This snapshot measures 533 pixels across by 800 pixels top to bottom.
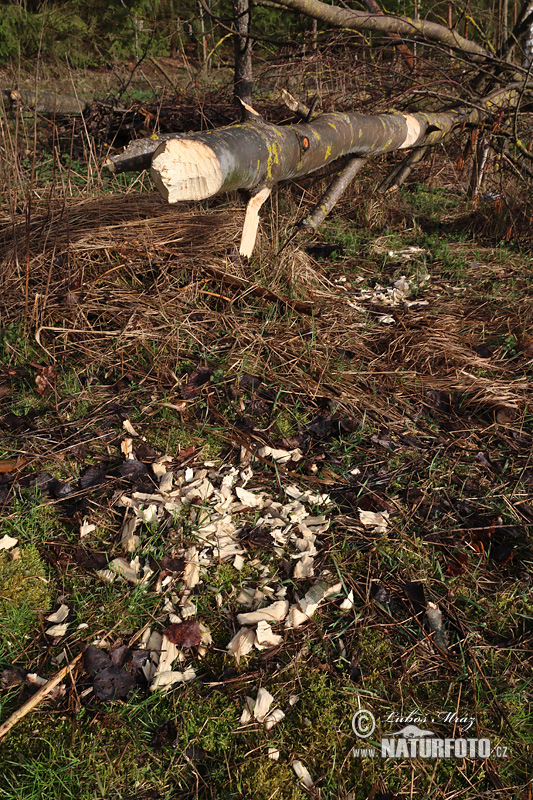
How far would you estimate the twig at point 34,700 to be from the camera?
155 centimetres

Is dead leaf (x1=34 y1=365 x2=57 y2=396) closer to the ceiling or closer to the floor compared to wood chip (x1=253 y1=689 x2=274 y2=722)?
closer to the ceiling

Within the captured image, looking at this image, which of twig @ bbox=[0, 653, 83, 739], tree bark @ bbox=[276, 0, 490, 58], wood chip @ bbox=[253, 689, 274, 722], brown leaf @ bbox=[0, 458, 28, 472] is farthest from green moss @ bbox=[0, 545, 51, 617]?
tree bark @ bbox=[276, 0, 490, 58]

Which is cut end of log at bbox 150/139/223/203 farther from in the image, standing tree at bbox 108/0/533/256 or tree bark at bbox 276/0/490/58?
tree bark at bbox 276/0/490/58

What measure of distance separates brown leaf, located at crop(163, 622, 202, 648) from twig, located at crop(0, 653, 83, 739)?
1.00 feet

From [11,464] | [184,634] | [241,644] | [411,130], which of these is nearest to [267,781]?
[241,644]

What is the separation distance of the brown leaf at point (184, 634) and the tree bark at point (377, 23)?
331 centimetres

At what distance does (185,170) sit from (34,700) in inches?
74.2

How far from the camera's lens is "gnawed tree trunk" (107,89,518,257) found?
2.12 meters

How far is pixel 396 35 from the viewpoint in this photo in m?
4.64

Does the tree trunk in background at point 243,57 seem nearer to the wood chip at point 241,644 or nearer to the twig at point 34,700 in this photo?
the wood chip at point 241,644

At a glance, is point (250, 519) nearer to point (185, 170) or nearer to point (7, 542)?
point (7, 542)

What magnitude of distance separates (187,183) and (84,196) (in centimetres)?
208

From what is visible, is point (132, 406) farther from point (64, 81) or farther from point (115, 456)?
point (64, 81)

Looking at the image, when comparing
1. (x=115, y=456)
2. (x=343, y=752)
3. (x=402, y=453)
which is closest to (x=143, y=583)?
(x=115, y=456)
